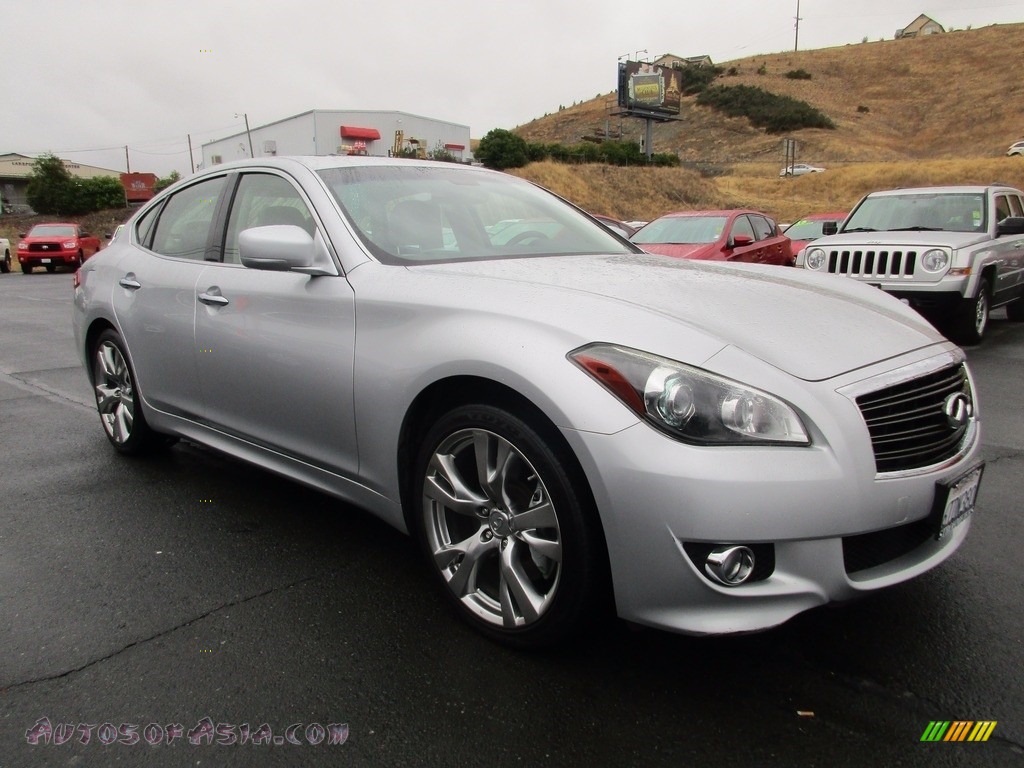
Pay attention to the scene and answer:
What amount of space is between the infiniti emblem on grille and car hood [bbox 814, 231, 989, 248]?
6217 mm

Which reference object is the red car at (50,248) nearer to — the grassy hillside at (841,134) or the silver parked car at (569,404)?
the grassy hillside at (841,134)

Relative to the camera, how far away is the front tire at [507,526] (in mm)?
2148

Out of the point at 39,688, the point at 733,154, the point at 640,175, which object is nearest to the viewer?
the point at 39,688

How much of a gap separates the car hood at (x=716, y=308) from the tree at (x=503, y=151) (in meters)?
39.7

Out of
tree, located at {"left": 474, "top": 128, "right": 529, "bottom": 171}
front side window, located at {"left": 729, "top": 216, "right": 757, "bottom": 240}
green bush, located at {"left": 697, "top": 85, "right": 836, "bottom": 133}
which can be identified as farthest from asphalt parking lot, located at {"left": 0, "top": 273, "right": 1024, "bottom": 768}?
green bush, located at {"left": 697, "top": 85, "right": 836, "bottom": 133}

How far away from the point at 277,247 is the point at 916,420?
220cm

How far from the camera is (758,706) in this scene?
216 cm

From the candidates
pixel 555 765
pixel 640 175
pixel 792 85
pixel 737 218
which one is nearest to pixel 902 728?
pixel 555 765

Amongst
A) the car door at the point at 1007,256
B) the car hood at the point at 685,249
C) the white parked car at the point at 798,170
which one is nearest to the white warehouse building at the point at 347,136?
the white parked car at the point at 798,170

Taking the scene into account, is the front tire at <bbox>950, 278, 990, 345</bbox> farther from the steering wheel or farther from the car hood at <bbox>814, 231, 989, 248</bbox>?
the steering wheel

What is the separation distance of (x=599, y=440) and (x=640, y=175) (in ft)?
143

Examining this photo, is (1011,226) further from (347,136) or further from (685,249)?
(347,136)

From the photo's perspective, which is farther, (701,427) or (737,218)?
(737,218)

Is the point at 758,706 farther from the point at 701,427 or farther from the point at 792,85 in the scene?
the point at 792,85
